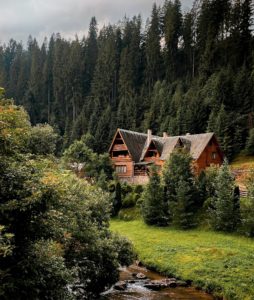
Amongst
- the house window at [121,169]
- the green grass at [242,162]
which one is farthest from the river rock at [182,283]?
the house window at [121,169]

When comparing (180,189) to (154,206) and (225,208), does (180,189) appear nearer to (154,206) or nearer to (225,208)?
(154,206)

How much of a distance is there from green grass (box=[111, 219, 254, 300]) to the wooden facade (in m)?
21.5

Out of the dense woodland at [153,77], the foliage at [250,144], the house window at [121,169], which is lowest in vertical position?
the house window at [121,169]

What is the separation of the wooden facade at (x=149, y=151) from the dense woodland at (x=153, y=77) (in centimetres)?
1127

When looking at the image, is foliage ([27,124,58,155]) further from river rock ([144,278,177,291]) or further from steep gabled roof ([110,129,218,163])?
river rock ([144,278,177,291])

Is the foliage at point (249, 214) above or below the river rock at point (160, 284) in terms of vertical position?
above

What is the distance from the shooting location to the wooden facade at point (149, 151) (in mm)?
67438

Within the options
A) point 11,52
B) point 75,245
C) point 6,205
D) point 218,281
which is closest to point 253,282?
point 218,281

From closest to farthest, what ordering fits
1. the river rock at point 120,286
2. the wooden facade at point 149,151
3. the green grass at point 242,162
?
the river rock at point 120,286 < the wooden facade at point 149,151 < the green grass at point 242,162

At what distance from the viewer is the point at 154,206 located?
164 ft

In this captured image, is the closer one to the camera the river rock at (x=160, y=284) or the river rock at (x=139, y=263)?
the river rock at (x=160, y=284)

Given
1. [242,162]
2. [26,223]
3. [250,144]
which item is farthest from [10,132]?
[250,144]

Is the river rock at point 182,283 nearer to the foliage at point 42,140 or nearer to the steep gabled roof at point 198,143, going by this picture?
the foliage at point 42,140

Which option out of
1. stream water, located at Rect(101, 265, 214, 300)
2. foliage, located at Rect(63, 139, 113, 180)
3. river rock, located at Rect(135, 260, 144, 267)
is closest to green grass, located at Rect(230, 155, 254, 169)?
foliage, located at Rect(63, 139, 113, 180)
